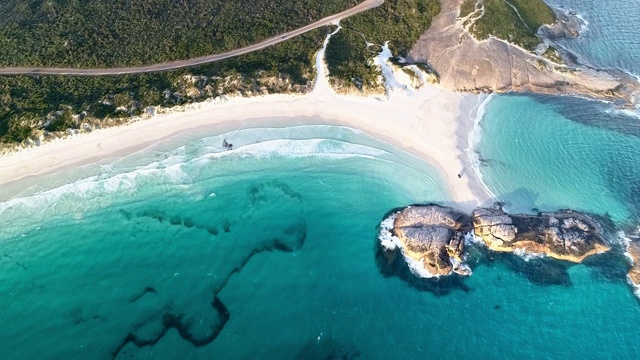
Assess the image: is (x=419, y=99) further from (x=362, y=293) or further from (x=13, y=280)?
(x=13, y=280)

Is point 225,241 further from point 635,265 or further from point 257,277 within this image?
point 635,265

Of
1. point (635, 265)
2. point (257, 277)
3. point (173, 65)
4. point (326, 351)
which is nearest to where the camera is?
point (326, 351)

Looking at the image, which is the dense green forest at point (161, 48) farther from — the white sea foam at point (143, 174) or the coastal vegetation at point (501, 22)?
the white sea foam at point (143, 174)

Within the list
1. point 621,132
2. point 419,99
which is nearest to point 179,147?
point 419,99

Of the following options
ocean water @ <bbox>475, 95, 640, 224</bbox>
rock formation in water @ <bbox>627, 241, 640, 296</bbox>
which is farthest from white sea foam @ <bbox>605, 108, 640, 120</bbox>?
rock formation in water @ <bbox>627, 241, 640, 296</bbox>

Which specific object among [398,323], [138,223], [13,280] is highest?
[138,223]

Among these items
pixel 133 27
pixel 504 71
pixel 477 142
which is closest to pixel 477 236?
pixel 477 142
